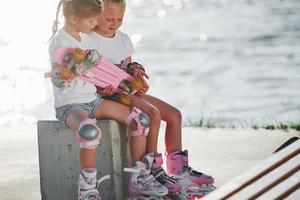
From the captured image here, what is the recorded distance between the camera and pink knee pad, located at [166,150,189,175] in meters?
5.21

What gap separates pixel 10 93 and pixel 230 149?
3933mm

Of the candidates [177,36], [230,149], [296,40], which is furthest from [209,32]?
[230,149]

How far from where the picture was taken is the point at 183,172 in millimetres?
5188

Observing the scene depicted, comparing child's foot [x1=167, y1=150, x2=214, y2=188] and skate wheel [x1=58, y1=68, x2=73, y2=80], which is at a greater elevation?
skate wheel [x1=58, y1=68, x2=73, y2=80]

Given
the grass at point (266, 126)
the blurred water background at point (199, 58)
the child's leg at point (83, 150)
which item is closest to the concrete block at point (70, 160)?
the child's leg at point (83, 150)

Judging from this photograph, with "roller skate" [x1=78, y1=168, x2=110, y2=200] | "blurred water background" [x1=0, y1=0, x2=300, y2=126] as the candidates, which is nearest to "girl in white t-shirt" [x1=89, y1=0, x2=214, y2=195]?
"roller skate" [x1=78, y1=168, x2=110, y2=200]

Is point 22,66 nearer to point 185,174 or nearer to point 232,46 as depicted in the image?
point 232,46

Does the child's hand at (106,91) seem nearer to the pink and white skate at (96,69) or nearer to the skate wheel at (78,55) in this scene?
the pink and white skate at (96,69)

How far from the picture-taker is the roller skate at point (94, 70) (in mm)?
4766

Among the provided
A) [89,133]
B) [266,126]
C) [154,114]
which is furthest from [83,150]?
[266,126]

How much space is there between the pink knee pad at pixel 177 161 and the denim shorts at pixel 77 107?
0.62 meters

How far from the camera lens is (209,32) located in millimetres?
15453

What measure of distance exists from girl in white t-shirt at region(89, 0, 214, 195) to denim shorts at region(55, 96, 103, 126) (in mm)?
102

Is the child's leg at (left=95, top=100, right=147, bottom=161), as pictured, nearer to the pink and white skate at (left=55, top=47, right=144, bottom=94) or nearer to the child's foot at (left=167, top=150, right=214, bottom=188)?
the pink and white skate at (left=55, top=47, right=144, bottom=94)
